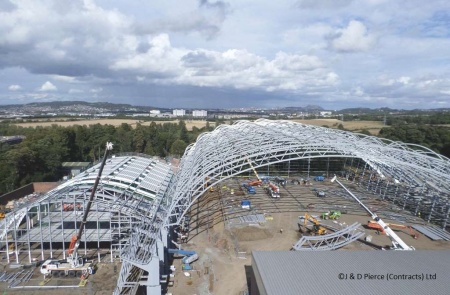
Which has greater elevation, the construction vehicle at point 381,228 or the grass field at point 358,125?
the grass field at point 358,125

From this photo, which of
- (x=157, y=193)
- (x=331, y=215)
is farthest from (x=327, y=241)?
(x=157, y=193)

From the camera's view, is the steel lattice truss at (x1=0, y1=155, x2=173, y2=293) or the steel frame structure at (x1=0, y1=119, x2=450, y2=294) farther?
the steel lattice truss at (x1=0, y1=155, x2=173, y2=293)

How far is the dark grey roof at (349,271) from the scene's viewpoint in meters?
12.5

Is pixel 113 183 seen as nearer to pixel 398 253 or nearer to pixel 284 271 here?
pixel 284 271

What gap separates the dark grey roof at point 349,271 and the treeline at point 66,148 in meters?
32.7

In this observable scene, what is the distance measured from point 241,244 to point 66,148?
110 ft

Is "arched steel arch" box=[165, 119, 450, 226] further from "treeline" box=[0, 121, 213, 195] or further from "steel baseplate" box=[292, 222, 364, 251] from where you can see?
"treeline" box=[0, 121, 213, 195]

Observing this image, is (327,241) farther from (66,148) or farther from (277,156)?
Result: (66,148)

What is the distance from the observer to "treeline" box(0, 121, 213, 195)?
37125mm

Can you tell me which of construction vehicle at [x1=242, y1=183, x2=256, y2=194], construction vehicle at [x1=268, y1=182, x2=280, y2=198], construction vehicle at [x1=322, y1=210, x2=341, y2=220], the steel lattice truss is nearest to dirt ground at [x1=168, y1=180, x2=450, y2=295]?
construction vehicle at [x1=322, y1=210, x2=341, y2=220]

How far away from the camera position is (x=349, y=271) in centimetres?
1381

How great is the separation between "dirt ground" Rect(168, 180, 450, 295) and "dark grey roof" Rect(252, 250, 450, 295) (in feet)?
12.2

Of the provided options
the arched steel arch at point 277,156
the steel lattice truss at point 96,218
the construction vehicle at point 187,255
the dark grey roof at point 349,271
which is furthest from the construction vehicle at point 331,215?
the steel lattice truss at point 96,218

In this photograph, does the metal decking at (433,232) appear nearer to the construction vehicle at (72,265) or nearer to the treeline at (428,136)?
the construction vehicle at (72,265)
